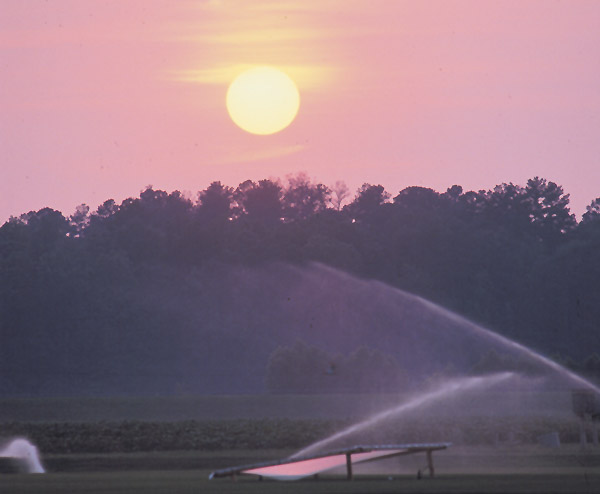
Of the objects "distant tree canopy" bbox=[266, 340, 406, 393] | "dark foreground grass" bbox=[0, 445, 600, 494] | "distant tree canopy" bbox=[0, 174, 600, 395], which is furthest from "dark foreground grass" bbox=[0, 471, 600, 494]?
"distant tree canopy" bbox=[0, 174, 600, 395]

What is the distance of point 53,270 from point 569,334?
47.0 m

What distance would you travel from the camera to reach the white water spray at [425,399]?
51.8 meters

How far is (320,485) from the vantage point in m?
28.9

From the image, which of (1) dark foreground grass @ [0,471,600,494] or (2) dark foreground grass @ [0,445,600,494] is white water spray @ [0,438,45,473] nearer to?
(2) dark foreground grass @ [0,445,600,494]

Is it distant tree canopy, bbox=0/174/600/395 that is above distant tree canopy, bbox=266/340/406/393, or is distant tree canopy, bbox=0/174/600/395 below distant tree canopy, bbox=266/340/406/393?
above

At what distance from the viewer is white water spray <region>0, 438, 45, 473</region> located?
1511 inches

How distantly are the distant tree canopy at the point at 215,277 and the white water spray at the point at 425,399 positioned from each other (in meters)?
34.3

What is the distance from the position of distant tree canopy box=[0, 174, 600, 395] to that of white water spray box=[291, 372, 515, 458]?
3427 cm

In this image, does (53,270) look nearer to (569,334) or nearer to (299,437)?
(569,334)

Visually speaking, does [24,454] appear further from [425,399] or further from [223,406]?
[223,406]

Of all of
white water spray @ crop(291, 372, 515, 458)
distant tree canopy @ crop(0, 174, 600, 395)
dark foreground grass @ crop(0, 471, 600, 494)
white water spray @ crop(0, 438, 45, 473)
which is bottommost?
dark foreground grass @ crop(0, 471, 600, 494)

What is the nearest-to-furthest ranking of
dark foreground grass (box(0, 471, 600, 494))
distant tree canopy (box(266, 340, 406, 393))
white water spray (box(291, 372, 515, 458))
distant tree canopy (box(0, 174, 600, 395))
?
1. dark foreground grass (box(0, 471, 600, 494))
2. white water spray (box(291, 372, 515, 458))
3. distant tree canopy (box(266, 340, 406, 393))
4. distant tree canopy (box(0, 174, 600, 395))

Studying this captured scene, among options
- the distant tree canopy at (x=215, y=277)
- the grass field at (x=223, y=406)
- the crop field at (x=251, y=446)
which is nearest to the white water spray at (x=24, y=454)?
the crop field at (x=251, y=446)

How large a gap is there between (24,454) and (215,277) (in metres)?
87.0
